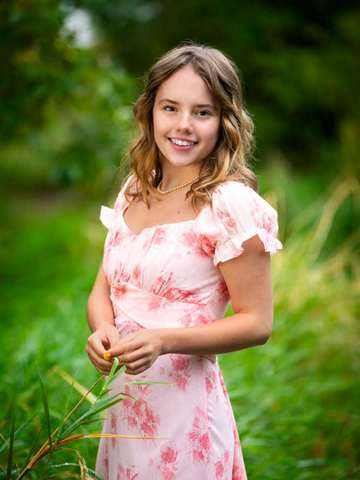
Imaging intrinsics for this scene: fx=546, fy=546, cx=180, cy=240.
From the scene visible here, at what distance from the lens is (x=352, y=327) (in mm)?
4250

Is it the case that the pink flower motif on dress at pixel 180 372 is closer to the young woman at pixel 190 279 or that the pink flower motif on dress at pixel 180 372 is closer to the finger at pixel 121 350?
the young woman at pixel 190 279

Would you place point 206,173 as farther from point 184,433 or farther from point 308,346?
point 308,346

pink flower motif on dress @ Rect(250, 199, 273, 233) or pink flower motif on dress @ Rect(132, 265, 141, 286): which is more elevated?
pink flower motif on dress @ Rect(250, 199, 273, 233)

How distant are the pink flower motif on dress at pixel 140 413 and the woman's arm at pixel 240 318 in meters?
0.22

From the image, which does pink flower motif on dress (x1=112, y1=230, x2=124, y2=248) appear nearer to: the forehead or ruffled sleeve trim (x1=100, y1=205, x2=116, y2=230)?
ruffled sleeve trim (x1=100, y1=205, x2=116, y2=230)

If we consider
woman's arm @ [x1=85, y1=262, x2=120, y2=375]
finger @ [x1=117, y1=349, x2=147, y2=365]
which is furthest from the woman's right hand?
finger @ [x1=117, y1=349, x2=147, y2=365]

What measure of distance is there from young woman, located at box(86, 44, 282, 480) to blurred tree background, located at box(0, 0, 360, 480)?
19.7 inches

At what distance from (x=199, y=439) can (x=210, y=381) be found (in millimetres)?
168

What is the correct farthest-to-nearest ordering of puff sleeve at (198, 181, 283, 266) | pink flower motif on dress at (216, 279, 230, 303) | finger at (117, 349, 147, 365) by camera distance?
pink flower motif on dress at (216, 279, 230, 303) < puff sleeve at (198, 181, 283, 266) < finger at (117, 349, 147, 365)

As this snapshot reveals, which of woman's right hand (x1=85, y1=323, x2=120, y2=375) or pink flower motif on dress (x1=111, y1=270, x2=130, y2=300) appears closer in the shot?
woman's right hand (x1=85, y1=323, x2=120, y2=375)

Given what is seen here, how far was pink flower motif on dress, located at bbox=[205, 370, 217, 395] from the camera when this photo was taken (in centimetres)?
161

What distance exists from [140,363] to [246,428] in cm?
175

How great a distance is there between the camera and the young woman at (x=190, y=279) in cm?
152

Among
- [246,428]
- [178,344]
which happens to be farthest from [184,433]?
[246,428]
